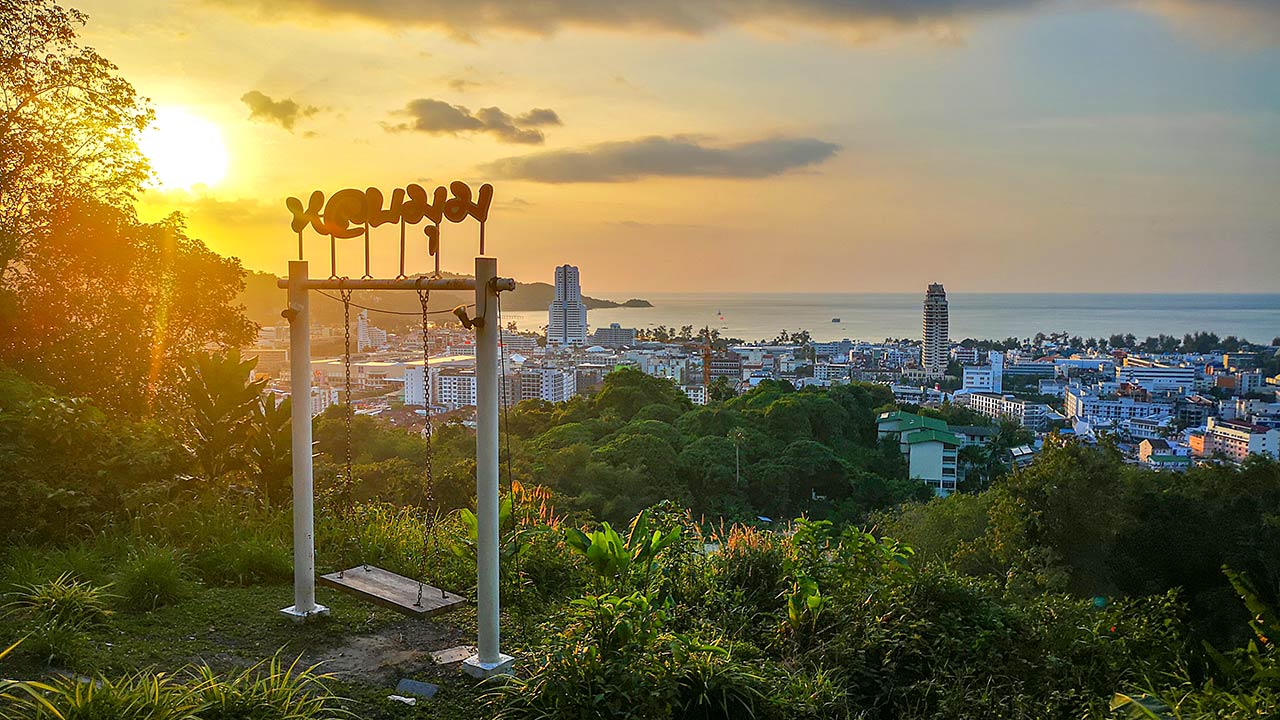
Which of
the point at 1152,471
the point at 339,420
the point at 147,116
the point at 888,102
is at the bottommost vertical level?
the point at 1152,471

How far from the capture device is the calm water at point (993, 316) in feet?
199

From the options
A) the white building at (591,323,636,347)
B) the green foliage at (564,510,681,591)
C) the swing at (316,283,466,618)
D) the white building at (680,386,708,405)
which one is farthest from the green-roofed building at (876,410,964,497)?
the white building at (591,323,636,347)

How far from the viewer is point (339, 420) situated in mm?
13672

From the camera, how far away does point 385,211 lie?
13.3 ft

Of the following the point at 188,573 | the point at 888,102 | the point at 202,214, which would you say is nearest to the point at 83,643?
the point at 188,573

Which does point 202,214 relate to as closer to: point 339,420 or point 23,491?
point 339,420

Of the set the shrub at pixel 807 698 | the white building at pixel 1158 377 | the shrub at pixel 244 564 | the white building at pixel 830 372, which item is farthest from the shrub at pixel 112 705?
the white building at pixel 830 372

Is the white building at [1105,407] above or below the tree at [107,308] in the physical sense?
below

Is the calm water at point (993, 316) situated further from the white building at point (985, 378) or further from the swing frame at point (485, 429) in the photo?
the swing frame at point (485, 429)

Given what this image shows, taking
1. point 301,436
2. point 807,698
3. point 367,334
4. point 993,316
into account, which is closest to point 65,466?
point 301,436

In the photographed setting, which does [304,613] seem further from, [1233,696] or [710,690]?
[1233,696]

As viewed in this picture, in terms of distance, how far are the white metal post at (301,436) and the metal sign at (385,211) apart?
0.81 feet

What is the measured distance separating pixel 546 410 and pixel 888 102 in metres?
14.5

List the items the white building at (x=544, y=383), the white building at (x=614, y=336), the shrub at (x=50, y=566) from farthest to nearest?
the white building at (x=614, y=336)
the white building at (x=544, y=383)
the shrub at (x=50, y=566)
